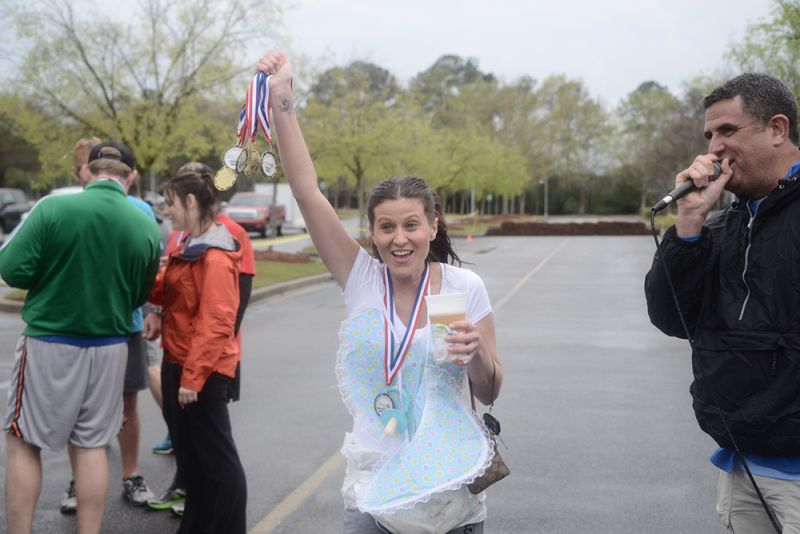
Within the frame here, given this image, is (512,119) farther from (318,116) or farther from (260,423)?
(260,423)

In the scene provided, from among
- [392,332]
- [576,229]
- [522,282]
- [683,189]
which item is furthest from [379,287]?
[576,229]

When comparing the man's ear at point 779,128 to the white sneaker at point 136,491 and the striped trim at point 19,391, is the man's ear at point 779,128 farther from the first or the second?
the white sneaker at point 136,491

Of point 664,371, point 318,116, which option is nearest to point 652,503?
point 664,371

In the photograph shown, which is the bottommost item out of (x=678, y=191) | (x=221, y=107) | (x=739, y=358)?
(x=739, y=358)

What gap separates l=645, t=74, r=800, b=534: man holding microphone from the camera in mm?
2568

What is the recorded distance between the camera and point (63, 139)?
21453 mm

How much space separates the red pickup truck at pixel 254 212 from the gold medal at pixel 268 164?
33611 mm

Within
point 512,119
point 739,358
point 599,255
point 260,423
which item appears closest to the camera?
point 739,358

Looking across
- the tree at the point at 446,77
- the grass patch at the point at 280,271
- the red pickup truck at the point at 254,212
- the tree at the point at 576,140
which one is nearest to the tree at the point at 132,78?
the grass patch at the point at 280,271

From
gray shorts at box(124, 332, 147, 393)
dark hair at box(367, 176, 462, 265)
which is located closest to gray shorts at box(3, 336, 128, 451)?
gray shorts at box(124, 332, 147, 393)

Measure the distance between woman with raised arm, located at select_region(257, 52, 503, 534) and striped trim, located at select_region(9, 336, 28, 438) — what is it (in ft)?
6.38

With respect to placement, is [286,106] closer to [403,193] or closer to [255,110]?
[255,110]

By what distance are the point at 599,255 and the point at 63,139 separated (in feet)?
57.6

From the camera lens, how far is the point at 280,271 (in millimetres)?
20766
